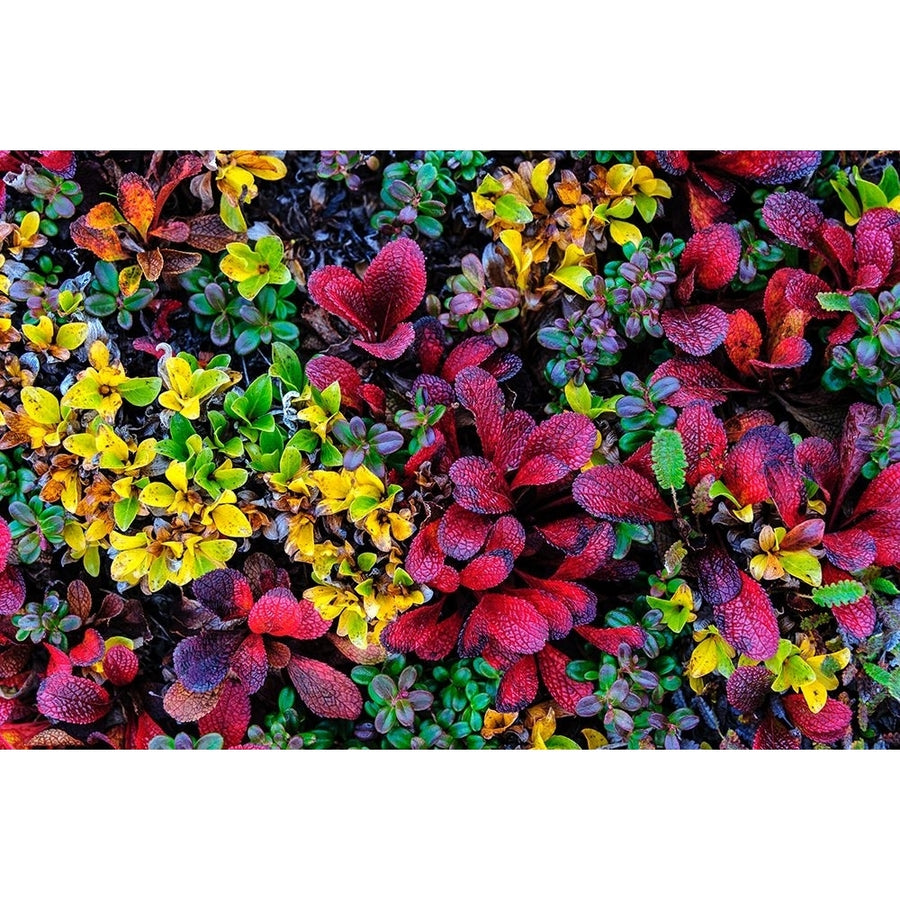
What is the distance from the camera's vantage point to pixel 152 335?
5.36 ft

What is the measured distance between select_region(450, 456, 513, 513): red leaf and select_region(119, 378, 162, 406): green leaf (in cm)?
53

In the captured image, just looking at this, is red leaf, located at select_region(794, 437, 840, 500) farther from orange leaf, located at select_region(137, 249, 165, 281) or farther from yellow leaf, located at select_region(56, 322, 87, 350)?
yellow leaf, located at select_region(56, 322, 87, 350)

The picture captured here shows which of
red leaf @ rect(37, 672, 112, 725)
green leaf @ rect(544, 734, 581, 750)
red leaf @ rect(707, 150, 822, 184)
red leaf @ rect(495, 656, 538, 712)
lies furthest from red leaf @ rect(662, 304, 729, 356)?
red leaf @ rect(37, 672, 112, 725)

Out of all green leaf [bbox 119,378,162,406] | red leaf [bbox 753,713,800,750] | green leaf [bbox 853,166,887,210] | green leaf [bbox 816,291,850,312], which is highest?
green leaf [bbox 853,166,887,210]

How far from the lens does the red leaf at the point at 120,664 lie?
159 centimetres

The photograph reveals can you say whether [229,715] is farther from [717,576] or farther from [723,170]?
[723,170]

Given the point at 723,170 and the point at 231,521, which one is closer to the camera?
the point at 231,521

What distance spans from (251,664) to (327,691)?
138mm

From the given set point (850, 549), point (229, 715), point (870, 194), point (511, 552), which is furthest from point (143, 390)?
point (870, 194)

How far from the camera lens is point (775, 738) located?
5.23 ft

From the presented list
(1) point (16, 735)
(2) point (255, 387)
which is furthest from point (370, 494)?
(1) point (16, 735)

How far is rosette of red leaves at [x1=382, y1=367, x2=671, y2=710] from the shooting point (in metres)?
1.50

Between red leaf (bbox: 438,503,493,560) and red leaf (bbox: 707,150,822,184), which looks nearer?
red leaf (bbox: 438,503,493,560)

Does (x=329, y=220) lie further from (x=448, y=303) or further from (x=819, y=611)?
(x=819, y=611)
